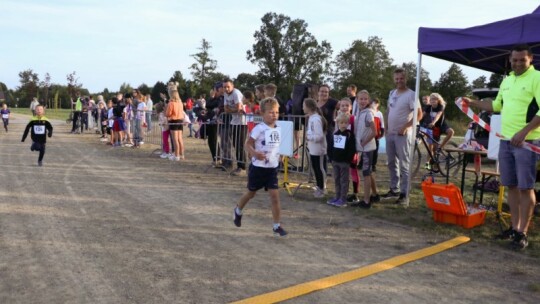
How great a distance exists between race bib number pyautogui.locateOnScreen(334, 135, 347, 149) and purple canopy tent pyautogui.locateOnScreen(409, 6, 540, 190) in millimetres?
1128

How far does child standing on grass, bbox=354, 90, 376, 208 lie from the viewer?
22.9 ft

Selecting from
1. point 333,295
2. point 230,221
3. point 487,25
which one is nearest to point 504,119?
point 487,25

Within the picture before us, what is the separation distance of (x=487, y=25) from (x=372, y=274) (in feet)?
12.4

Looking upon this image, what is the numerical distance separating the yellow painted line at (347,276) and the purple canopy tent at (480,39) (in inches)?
98.3

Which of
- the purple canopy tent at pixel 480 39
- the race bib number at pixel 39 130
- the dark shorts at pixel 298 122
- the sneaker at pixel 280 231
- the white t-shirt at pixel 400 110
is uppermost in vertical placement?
the purple canopy tent at pixel 480 39

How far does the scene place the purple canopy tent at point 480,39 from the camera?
18.0ft

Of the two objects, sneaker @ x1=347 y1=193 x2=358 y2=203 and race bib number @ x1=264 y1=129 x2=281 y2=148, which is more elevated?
race bib number @ x1=264 y1=129 x2=281 y2=148

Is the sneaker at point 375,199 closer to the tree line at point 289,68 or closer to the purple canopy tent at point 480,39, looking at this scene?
the purple canopy tent at point 480,39

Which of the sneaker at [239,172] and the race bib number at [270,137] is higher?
the race bib number at [270,137]

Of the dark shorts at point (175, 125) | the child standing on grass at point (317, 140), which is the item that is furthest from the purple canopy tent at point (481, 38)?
the dark shorts at point (175, 125)

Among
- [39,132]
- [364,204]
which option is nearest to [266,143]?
[364,204]

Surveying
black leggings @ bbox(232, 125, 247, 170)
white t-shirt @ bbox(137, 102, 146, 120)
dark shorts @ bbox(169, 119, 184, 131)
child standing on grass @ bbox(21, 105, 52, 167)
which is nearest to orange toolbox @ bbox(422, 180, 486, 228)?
black leggings @ bbox(232, 125, 247, 170)

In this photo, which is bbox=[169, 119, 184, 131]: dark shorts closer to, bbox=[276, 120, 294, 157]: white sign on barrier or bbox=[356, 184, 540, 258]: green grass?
bbox=[276, 120, 294, 157]: white sign on barrier

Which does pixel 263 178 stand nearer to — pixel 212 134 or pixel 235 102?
pixel 235 102
